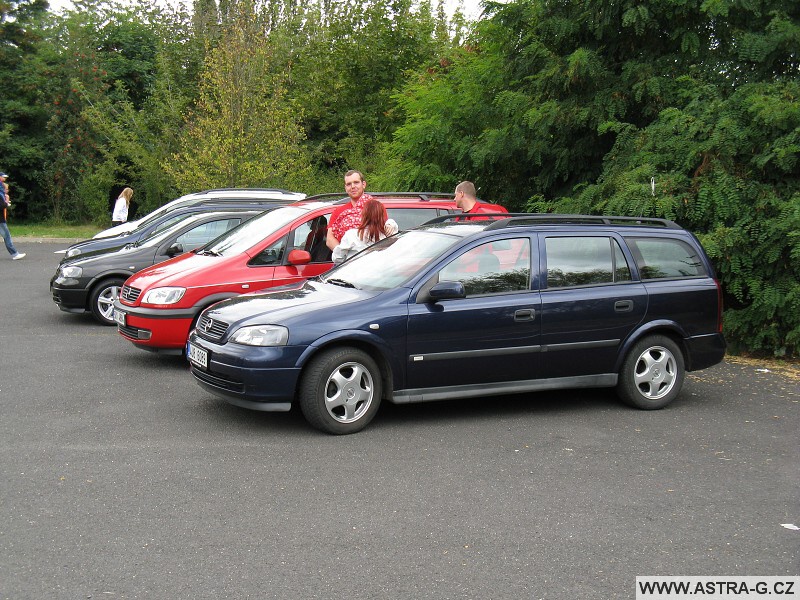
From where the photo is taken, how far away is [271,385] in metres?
6.89

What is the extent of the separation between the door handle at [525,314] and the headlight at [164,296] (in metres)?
3.77

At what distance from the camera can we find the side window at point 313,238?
1005 cm

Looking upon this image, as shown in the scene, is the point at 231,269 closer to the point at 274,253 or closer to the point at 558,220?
the point at 274,253

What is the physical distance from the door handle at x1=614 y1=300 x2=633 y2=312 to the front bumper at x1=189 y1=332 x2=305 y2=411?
281cm

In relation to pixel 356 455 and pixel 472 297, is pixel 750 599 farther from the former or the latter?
pixel 472 297

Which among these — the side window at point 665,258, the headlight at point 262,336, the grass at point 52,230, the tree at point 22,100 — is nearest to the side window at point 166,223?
the headlight at point 262,336

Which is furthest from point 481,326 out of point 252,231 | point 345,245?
point 252,231

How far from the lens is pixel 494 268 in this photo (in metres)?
7.68

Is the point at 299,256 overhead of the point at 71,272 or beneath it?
overhead

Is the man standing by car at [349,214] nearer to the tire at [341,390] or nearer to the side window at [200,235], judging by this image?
the tire at [341,390]

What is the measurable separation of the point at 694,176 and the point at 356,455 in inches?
260

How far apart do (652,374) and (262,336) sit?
347cm

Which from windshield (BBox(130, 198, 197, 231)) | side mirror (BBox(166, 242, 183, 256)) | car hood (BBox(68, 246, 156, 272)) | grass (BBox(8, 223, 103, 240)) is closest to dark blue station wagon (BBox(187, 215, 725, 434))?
side mirror (BBox(166, 242, 183, 256))

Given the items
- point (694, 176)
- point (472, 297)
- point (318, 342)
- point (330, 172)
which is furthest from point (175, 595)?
point (330, 172)
